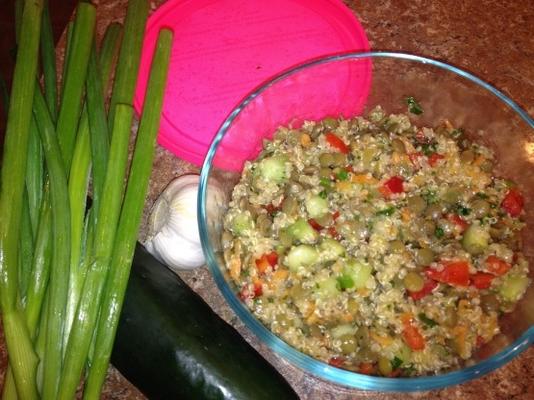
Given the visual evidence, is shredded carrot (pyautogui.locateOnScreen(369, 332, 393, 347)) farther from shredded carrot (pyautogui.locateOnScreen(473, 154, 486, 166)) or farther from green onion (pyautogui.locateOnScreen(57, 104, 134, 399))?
green onion (pyautogui.locateOnScreen(57, 104, 134, 399))

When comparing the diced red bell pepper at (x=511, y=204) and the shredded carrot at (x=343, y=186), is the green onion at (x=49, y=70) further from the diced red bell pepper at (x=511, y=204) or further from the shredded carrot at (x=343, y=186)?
the diced red bell pepper at (x=511, y=204)

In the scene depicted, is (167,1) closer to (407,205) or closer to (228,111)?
(228,111)

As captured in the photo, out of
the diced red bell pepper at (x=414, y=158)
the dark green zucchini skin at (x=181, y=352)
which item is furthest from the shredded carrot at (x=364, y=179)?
the dark green zucchini skin at (x=181, y=352)

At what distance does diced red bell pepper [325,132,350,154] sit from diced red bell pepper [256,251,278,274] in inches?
12.4

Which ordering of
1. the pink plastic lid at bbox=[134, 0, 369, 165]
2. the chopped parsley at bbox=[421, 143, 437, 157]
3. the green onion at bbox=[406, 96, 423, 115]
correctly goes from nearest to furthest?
1. the chopped parsley at bbox=[421, 143, 437, 157]
2. the green onion at bbox=[406, 96, 423, 115]
3. the pink plastic lid at bbox=[134, 0, 369, 165]

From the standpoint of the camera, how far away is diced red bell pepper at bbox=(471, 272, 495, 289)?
3.92 feet

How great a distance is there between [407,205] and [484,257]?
21 cm

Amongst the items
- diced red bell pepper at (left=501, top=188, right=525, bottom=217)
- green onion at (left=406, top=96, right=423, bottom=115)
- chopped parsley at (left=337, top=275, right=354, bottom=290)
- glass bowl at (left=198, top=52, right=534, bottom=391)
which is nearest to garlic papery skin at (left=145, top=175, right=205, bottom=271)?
glass bowl at (left=198, top=52, right=534, bottom=391)

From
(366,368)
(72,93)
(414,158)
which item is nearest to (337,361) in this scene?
(366,368)

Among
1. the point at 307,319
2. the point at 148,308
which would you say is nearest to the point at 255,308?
the point at 307,319

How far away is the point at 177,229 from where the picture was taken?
137cm

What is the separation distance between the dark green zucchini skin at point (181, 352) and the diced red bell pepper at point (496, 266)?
0.54 m

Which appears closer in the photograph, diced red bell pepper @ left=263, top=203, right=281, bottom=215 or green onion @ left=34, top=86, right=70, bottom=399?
green onion @ left=34, top=86, right=70, bottom=399

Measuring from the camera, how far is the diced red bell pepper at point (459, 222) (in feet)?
4.10
